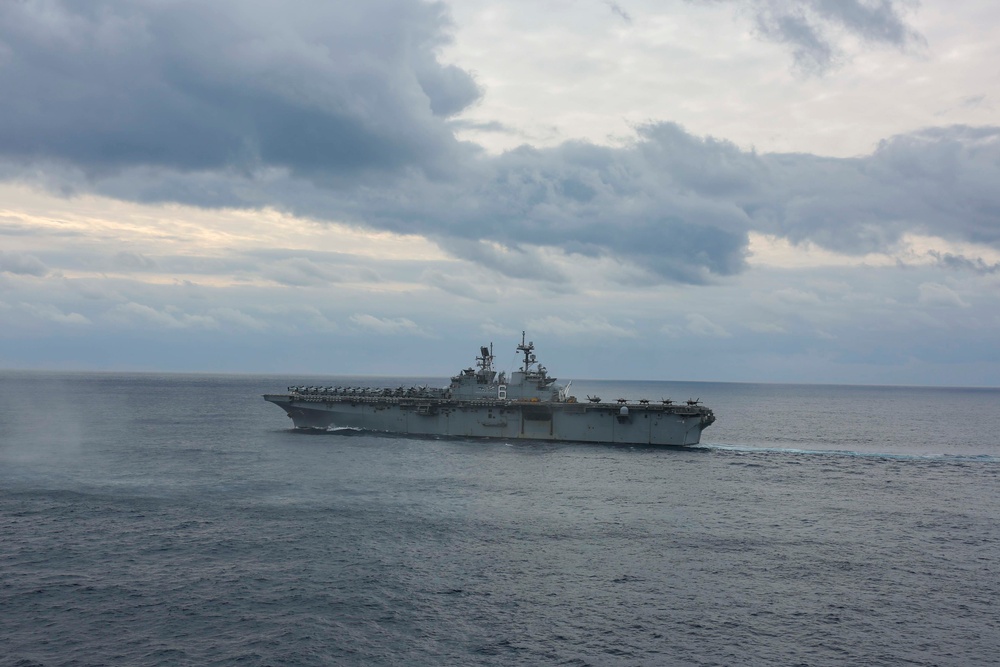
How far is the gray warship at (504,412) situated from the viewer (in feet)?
239

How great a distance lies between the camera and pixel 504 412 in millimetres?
76500

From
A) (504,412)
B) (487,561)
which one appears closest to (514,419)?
(504,412)

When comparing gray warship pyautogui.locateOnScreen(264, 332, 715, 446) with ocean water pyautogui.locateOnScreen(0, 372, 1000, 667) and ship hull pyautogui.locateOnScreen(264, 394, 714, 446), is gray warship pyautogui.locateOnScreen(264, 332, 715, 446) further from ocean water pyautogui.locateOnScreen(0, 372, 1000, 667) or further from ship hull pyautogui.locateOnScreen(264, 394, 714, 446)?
ocean water pyautogui.locateOnScreen(0, 372, 1000, 667)

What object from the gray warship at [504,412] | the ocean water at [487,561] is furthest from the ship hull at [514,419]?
the ocean water at [487,561]

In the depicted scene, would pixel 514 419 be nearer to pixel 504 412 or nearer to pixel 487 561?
pixel 504 412

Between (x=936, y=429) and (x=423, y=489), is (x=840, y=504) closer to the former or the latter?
(x=423, y=489)

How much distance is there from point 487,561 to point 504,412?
43566mm

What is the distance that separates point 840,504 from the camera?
154ft

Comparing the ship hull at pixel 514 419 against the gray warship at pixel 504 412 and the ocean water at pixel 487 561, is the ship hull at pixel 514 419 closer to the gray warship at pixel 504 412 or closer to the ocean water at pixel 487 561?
the gray warship at pixel 504 412

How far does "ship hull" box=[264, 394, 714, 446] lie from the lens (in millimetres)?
72625

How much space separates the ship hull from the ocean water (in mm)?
9161

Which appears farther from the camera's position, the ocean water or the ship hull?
the ship hull

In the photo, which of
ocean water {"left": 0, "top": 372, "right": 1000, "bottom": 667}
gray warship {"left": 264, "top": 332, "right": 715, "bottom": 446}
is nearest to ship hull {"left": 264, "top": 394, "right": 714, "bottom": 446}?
gray warship {"left": 264, "top": 332, "right": 715, "bottom": 446}

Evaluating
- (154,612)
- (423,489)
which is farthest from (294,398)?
(154,612)
